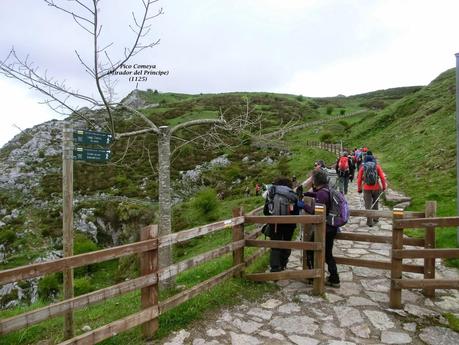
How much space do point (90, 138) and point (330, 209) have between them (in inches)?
167

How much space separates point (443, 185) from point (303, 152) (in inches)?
950

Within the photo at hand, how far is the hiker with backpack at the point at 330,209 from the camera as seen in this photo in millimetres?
Result: 6531

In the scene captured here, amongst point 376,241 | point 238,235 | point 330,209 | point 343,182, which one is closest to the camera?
point 376,241

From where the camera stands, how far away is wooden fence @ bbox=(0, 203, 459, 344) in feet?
12.2

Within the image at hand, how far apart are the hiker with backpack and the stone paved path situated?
0.53 m

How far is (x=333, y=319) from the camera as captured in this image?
18.2ft

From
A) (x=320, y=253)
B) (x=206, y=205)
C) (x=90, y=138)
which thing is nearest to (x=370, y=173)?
(x=320, y=253)

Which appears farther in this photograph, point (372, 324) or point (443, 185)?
point (443, 185)

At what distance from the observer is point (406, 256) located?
5.73 metres

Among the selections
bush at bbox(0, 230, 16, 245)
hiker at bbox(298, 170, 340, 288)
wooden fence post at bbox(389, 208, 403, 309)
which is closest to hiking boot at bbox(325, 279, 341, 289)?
hiker at bbox(298, 170, 340, 288)

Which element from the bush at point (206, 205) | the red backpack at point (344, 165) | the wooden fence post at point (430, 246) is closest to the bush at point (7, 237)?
the bush at point (206, 205)

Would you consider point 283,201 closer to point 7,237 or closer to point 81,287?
point 81,287

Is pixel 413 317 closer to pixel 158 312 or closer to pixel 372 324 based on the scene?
pixel 372 324

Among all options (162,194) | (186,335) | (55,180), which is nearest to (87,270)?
(162,194)
